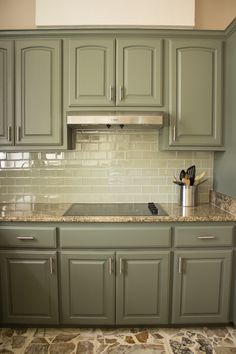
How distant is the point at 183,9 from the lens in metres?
2.12

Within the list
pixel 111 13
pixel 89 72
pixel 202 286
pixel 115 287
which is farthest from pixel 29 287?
pixel 111 13

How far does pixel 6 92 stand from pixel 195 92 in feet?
5.22

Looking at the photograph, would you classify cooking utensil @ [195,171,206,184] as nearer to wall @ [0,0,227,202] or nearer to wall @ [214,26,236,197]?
wall @ [0,0,227,202]

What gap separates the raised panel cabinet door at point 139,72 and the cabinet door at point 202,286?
4.18ft

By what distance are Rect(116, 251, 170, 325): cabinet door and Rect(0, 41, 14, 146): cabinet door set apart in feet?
4.50

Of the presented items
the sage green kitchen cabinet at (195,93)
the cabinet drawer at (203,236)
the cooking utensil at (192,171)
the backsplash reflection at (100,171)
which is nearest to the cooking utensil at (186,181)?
the cooking utensil at (192,171)

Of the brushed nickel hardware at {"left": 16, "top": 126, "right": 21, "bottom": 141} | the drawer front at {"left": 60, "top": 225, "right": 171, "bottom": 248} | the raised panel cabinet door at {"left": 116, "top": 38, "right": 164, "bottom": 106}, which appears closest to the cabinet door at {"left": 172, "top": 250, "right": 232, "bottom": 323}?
the drawer front at {"left": 60, "top": 225, "right": 171, "bottom": 248}

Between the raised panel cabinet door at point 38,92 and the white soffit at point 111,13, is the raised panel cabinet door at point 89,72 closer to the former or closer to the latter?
the raised panel cabinet door at point 38,92

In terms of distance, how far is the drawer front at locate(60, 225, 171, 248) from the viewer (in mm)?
1829

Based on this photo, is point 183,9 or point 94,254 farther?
point 183,9

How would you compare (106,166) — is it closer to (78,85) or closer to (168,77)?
(78,85)

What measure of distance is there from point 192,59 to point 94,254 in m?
1.77

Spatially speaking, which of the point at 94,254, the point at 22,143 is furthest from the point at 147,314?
the point at 22,143

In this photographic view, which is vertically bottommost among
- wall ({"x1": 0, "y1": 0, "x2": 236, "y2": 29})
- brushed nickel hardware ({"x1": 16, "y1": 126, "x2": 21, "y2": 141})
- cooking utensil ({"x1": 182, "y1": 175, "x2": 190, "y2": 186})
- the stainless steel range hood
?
cooking utensil ({"x1": 182, "y1": 175, "x2": 190, "y2": 186})
